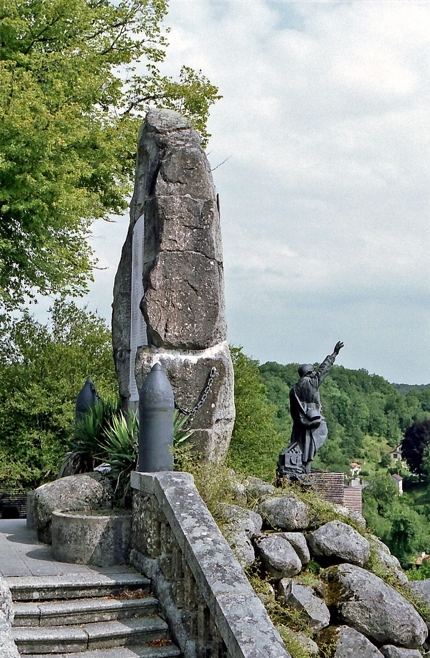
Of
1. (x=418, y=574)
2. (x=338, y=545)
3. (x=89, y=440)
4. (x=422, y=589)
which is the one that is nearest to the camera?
(x=338, y=545)

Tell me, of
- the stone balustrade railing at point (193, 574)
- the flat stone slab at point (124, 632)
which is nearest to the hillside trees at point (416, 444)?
the stone balustrade railing at point (193, 574)

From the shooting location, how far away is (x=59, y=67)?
63.6 ft

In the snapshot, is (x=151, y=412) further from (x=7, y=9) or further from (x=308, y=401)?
(x=7, y=9)

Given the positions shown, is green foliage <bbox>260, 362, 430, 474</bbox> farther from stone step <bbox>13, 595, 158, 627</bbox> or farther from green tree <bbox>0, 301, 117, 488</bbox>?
stone step <bbox>13, 595, 158, 627</bbox>

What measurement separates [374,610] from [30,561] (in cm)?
338

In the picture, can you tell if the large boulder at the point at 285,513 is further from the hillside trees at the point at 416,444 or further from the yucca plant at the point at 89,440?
the hillside trees at the point at 416,444

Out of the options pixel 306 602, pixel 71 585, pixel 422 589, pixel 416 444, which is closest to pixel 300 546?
pixel 306 602

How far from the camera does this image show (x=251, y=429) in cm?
2666

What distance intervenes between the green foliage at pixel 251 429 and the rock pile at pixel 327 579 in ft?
52.3

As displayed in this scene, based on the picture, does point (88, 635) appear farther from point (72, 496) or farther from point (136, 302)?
point (136, 302)

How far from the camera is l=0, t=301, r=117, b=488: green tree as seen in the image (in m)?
20.8

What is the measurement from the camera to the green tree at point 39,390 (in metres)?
20.8

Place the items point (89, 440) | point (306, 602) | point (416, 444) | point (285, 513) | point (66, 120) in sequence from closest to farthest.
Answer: point (306, 602) < point (285, 513) < point (89, 440) < point (66, 120) < point (416, 444)

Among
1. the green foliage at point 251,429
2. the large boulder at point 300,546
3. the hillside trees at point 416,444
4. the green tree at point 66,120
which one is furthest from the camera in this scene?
the hillside trees at point 416,444
